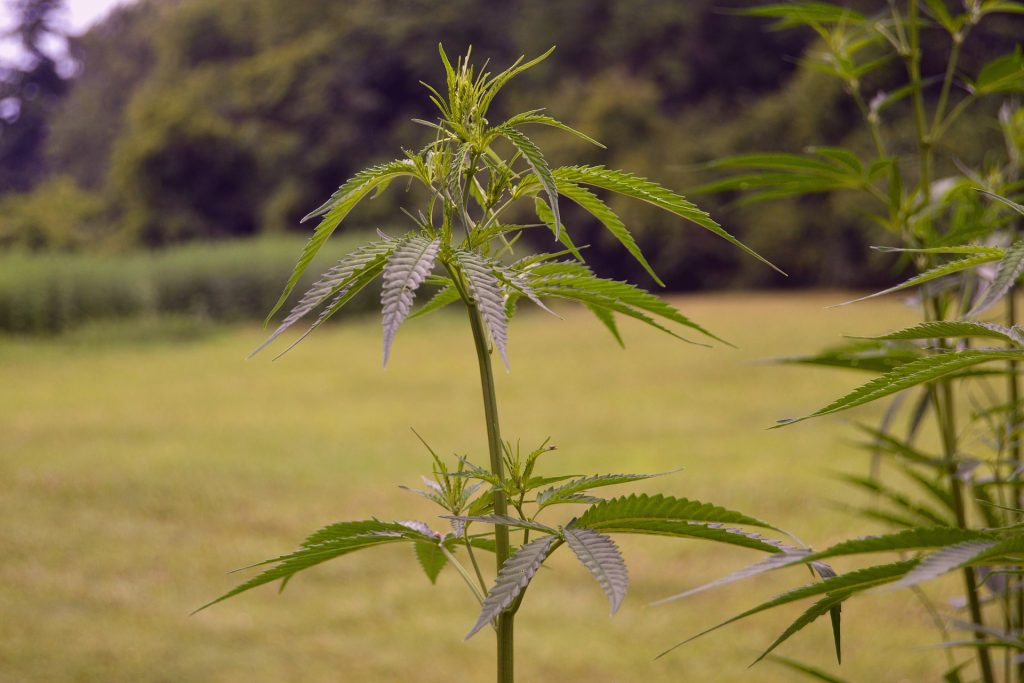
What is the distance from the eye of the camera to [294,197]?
14469mm

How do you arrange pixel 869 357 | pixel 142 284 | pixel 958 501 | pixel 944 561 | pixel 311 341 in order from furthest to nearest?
pixel 142 284
pixel 311 341
pixel 958 501
pixel 869 357
pixel 944 561

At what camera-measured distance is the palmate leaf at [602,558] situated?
0.35 m

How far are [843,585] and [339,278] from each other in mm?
224

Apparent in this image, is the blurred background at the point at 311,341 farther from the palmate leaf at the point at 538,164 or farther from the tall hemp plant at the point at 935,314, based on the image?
the palmate leaf at the point at 538,164

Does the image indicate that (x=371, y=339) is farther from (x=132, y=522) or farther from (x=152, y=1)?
(x=152, y=1)

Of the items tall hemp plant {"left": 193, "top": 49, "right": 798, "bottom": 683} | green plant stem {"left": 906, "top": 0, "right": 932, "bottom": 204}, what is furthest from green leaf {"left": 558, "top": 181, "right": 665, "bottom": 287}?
green plant stem {"left": 906, "top": 0, "right": 932, "bottom": 204}

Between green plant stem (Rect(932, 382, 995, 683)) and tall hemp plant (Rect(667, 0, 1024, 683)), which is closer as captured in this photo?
tall hemp plant (Rect(667, 0, 1024, 683))

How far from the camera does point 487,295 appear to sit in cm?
36

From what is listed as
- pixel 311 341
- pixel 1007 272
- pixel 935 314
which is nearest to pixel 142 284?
pixel 311 341

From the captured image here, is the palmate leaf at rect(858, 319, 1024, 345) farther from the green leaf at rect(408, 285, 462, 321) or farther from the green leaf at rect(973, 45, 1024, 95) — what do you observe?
the green leaf at rect(973, 45, 1024, 95)

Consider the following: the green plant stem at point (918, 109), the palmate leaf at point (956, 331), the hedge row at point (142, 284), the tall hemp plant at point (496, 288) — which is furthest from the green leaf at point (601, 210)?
the hedge row at point (142, 284)

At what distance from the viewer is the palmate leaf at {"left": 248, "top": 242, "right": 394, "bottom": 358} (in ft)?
1.23

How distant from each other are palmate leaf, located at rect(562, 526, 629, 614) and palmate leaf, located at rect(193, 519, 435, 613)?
77 millimetres

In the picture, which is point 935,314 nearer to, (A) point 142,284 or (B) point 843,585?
(B) point 843,585
